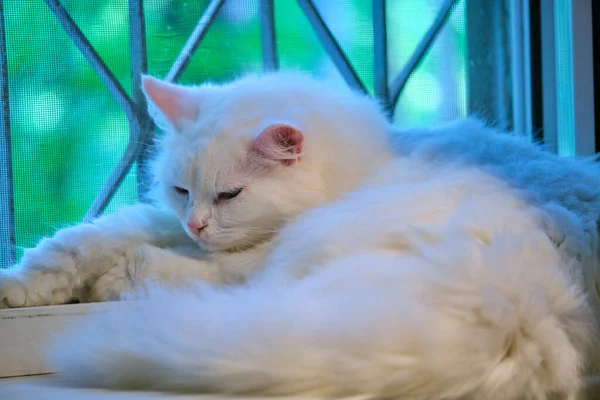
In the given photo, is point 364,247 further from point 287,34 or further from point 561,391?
point 287,34

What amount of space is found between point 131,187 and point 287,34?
2.35 ft

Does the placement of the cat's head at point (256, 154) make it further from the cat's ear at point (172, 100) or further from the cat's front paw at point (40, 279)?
the cat's front paw at point (40, 279)

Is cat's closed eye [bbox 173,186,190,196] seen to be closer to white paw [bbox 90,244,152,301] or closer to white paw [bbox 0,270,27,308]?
white paw [bbox 90,244,152,301]

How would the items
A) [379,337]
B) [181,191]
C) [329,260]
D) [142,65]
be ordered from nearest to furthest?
[379,337]
[329,260]
[181,191]
[142,65]

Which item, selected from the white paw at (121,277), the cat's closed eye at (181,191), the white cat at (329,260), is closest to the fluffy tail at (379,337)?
the white cat at (329,260)

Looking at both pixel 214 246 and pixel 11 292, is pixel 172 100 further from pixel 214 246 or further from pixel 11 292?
pixel 11 292

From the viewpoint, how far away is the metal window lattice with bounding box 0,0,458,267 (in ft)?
6.50

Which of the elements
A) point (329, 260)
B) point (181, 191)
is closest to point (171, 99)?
point (181, 191)

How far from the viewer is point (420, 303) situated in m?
1.04

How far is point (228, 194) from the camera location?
165 centimetres

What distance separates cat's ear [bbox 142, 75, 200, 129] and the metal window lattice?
11.2 inches

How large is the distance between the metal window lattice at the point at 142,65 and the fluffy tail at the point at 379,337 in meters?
1.00

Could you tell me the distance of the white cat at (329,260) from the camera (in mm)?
985

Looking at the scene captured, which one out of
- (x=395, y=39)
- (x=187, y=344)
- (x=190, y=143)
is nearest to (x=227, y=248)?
Answer: (x=190, y=143)
